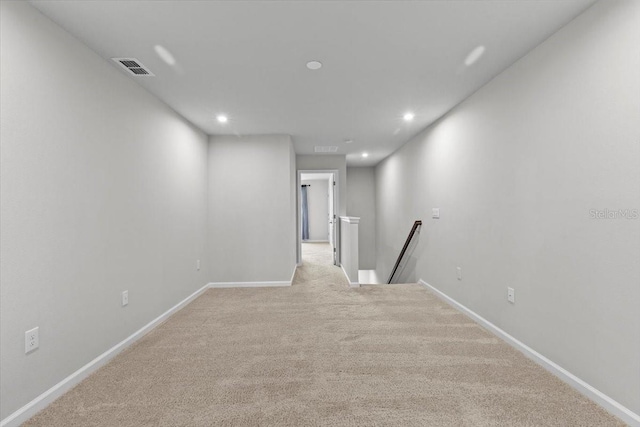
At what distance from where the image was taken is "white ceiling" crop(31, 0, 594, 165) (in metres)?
1.67

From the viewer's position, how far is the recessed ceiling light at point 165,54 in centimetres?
205

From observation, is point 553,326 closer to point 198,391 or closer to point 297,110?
point 198,391

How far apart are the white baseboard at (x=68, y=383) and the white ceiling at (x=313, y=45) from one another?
230 centimetres

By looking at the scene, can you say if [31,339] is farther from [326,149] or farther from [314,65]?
[326,149]

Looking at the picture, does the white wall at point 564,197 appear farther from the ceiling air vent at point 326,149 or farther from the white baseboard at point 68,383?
the white baseboard at point 68,383

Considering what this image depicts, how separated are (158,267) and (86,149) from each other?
137 cm

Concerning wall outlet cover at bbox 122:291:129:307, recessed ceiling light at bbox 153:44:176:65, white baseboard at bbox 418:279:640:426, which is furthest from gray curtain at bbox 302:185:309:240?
recessed ceiling light at bbox 153:44:176:65

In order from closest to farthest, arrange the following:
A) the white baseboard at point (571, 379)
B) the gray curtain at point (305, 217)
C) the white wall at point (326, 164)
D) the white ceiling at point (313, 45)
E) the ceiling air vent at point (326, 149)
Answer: the white baseboard at point (571, 379), the white ceiling at point (313, 45), the ceiling air vent at point (326, 149), the white wall at point (326, 164), the gray curtain at point (305, 217)

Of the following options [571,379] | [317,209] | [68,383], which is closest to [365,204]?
[317,209]

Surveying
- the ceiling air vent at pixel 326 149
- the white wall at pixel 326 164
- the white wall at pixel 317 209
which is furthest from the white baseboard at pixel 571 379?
the white wall at pixel 317 209

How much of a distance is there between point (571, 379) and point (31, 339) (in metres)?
3.32

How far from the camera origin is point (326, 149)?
5.54 meters

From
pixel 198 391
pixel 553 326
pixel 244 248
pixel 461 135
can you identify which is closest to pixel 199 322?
pixel 198 391

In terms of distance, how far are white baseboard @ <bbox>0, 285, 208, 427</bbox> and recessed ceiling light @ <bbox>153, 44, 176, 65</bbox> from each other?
2.34 meters
